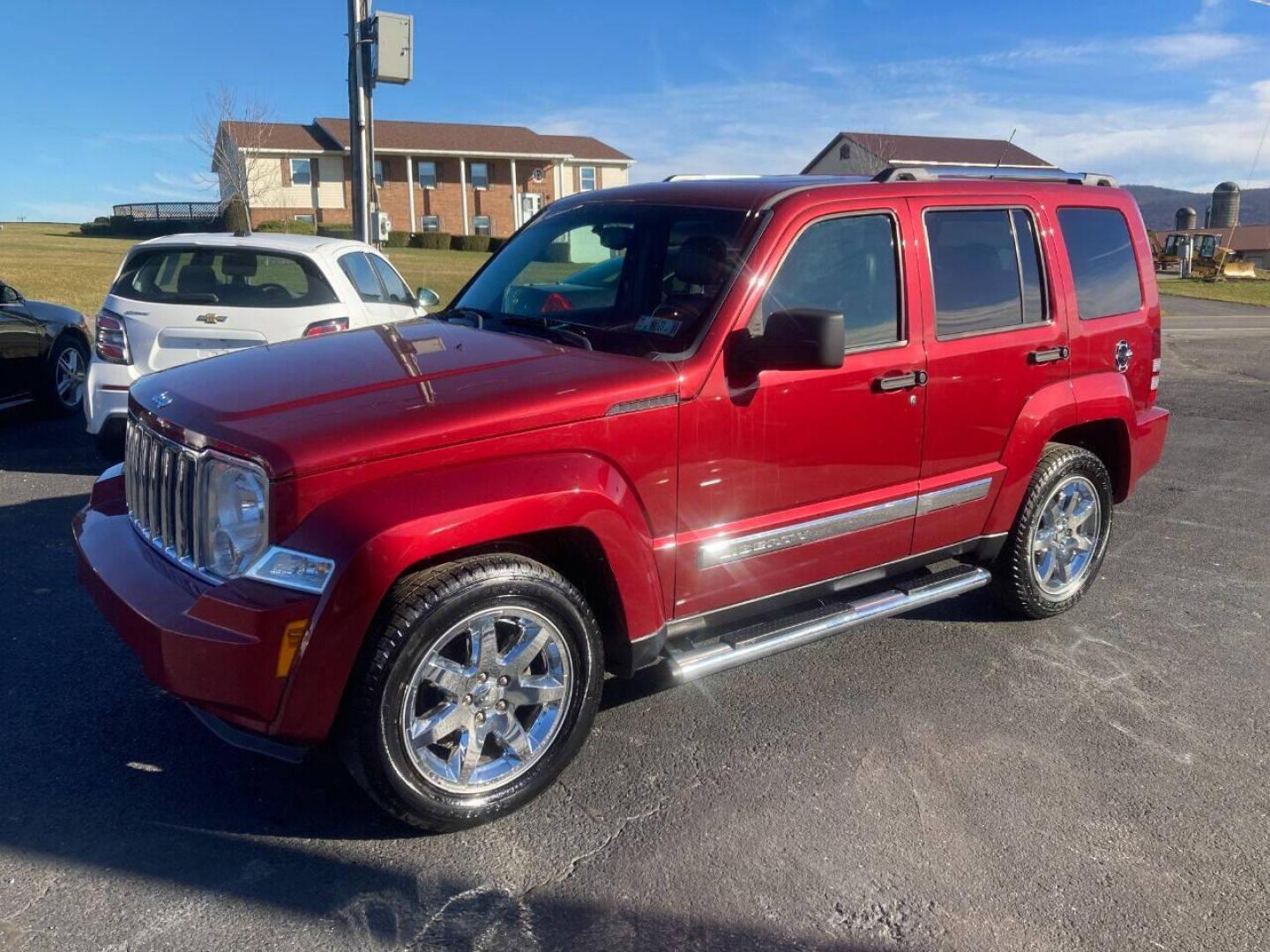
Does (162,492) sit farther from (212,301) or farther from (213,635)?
(212,301)

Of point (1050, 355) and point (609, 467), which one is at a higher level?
point (1050, 355)

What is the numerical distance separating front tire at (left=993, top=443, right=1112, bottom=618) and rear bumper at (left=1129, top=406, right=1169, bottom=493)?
20cm

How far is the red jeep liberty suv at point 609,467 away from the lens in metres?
3.01

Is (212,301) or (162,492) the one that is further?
(212,301)

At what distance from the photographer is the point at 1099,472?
16.7ft

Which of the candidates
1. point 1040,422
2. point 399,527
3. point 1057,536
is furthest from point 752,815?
point 1057,536

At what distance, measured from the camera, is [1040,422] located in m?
4.66

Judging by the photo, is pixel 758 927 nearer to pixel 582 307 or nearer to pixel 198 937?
pixel 198 937

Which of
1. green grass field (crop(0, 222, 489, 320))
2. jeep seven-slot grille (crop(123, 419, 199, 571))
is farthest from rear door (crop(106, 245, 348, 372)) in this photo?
green grass field (crop(0, 222, 489, 320))

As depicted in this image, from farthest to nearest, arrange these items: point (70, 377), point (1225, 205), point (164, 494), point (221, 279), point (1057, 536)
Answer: point (1225, 205) < point (70, 377) < point (221, 279) < point (1057, 536) < point (164, 494)

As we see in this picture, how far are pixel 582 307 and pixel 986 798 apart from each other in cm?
229

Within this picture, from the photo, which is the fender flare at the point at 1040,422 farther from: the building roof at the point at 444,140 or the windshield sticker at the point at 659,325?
the building roof at the point at 444,140

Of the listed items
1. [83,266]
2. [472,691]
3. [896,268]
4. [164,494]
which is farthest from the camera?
[83,266]

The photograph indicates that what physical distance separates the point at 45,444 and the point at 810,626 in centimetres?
688
